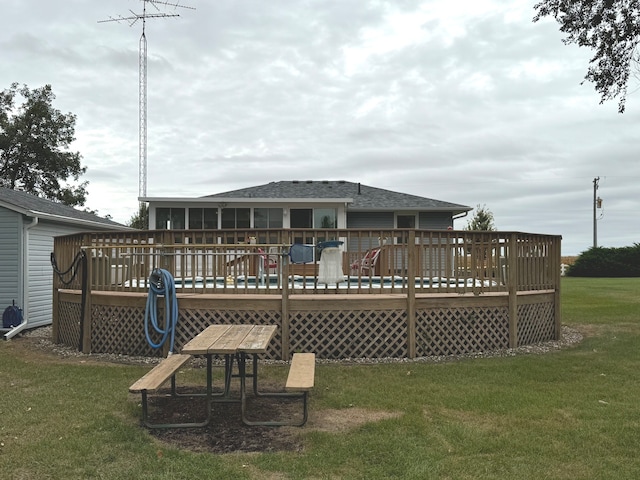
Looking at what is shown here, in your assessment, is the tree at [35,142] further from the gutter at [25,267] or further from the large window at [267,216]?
the gutter at [25,267]

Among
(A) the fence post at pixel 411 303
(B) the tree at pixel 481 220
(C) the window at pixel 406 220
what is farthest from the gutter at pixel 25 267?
(B) the tree at pixel 481 220

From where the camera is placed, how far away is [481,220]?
3794cm

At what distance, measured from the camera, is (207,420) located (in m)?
4.27

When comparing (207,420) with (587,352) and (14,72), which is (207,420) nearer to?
(587,352)

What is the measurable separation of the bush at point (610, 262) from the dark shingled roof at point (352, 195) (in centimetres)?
1625

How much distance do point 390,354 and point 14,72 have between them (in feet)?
89.0

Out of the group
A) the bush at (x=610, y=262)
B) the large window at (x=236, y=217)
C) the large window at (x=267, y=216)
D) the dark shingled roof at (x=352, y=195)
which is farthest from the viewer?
the bush at (x=610, y=262)

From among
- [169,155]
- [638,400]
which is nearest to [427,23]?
[638,400]

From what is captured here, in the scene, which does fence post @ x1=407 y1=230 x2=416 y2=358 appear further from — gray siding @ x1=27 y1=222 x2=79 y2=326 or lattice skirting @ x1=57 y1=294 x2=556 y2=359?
gray siding @ x1=27 y1=222 x2=79 y2=326

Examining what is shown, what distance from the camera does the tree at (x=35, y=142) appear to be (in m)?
26.9

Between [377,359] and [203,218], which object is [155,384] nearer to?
[377,359]

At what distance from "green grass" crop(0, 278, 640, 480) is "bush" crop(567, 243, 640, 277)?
26005 millimetres

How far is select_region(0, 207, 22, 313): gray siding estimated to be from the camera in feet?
34.1

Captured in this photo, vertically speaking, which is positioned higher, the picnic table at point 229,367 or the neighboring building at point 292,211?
the neighboring building at point 292,211
